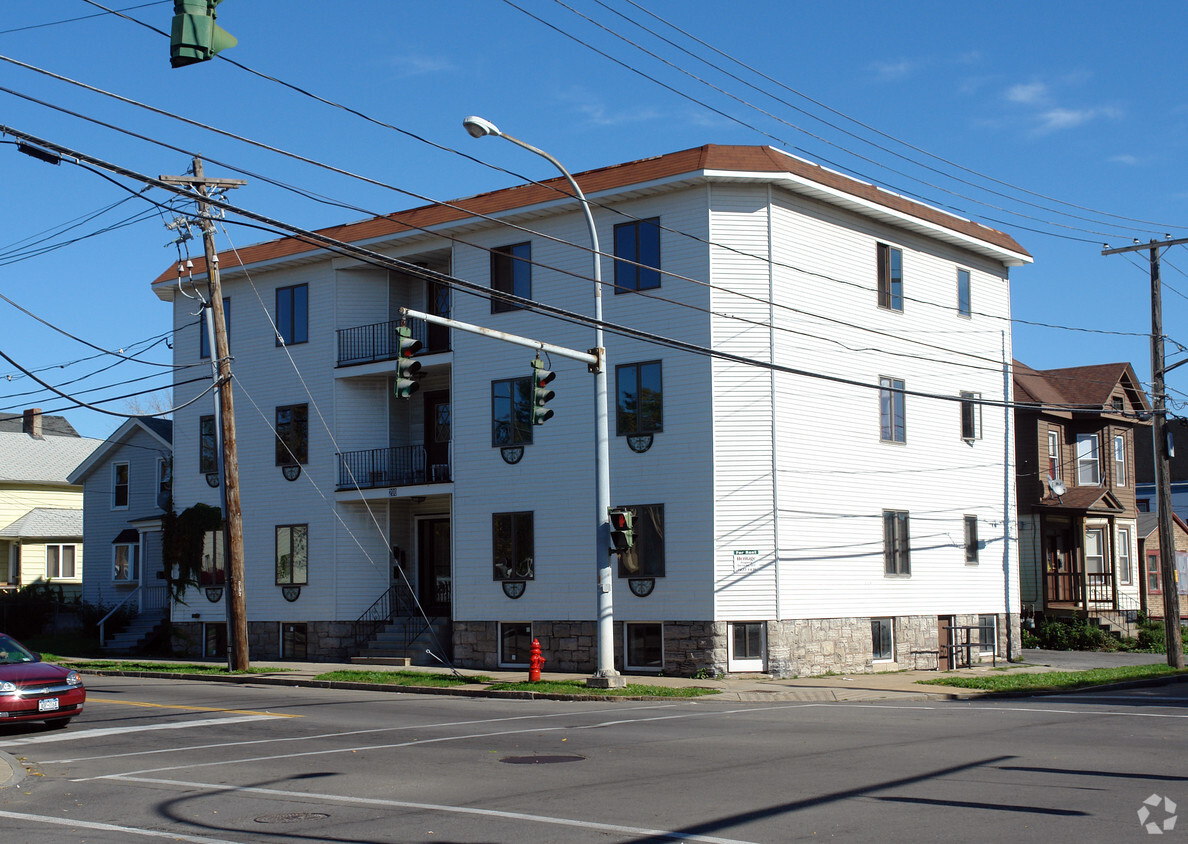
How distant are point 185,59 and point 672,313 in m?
18.4

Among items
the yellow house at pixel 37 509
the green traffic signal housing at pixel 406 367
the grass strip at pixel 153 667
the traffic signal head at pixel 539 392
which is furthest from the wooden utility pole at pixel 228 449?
the yellow house at pixel 37 509

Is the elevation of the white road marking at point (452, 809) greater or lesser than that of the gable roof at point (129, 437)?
lesser

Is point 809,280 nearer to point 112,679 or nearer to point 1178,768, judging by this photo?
point 1178,768

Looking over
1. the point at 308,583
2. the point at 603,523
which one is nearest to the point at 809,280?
the point at 603,523

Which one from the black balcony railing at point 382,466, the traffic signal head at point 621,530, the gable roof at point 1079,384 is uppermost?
the gable roof at point 1079,384

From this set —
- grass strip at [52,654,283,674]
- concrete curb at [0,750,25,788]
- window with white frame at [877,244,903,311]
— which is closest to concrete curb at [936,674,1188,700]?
window with white frame at [877,244,903,311]

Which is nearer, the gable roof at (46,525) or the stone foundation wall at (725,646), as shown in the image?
the stone foundation wall at (725,646)

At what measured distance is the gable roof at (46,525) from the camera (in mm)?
51062

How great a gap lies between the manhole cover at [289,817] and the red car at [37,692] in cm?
904

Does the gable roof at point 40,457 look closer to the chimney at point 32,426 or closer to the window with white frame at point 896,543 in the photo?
the chimney at point 32,426

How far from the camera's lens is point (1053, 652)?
128 ft

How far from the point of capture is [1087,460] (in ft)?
146

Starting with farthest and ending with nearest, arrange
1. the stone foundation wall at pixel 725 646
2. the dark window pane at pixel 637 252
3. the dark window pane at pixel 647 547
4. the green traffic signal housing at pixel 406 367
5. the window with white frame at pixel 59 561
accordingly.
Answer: the window with white frame at pixel 59 561 < the dark window pane at pixel 637 252 < the dark window pane at pixel 647 547 < the stone foundation wall at pixel 725 646 < the green traffic signal housing at pixel 406 367

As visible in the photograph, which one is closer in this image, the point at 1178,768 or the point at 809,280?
the point at 1178,768
